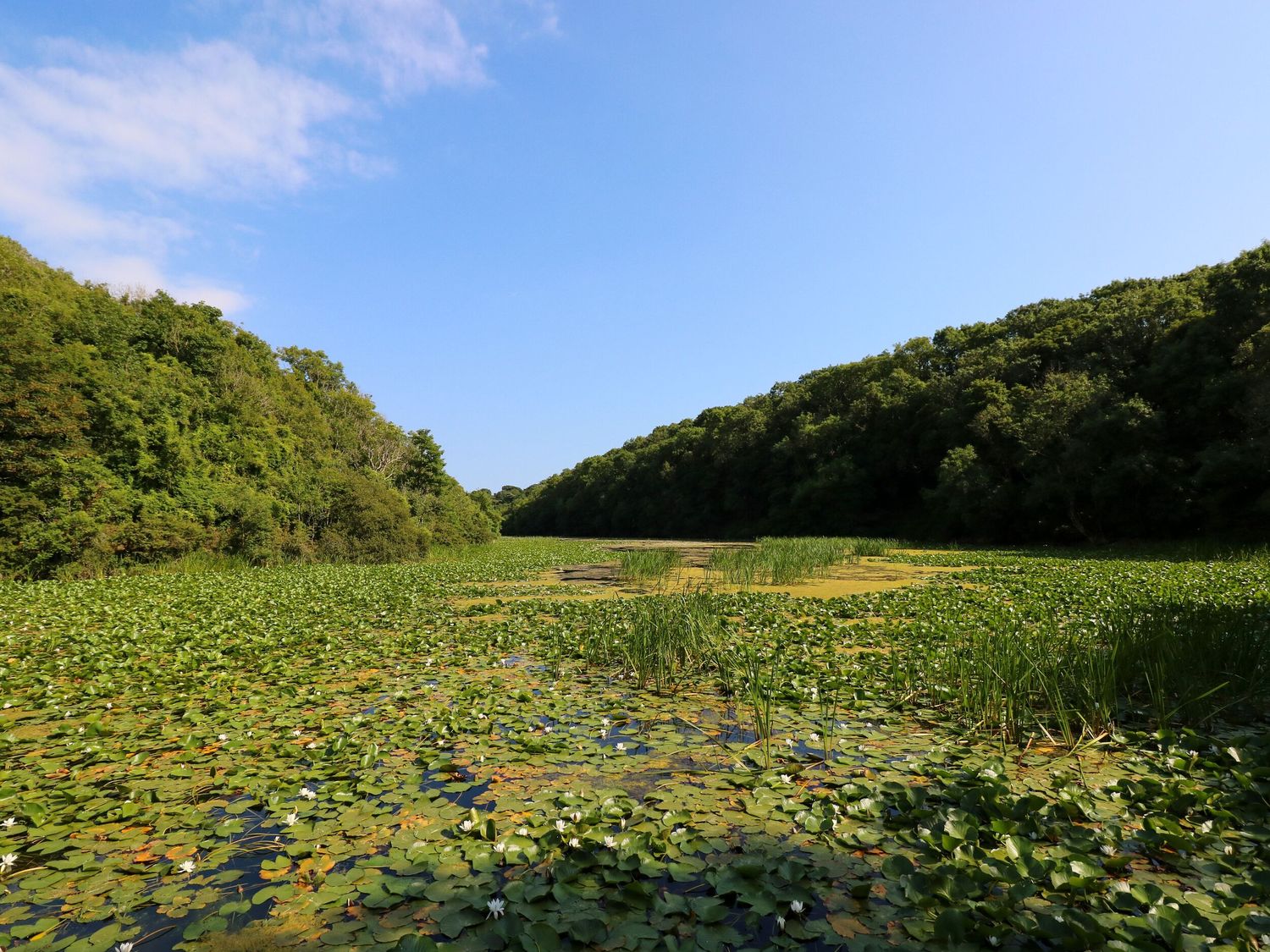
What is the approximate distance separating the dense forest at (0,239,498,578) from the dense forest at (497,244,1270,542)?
83.6 ft

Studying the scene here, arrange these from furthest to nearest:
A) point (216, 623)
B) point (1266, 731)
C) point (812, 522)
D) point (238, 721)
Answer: point (812, 522) → point (216, 623) → point (238, 721) → point (1266, 731)

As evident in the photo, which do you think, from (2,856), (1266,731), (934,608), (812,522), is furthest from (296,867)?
(812,522)

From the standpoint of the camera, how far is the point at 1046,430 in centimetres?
2373

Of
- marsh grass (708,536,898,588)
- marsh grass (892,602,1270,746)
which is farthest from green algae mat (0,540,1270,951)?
marsh grass (708,536,898,588)

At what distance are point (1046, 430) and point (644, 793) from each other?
26.4 meters

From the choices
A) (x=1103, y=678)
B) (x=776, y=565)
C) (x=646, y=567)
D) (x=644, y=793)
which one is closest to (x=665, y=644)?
(x=644, y=793)

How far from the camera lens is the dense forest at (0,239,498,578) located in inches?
559

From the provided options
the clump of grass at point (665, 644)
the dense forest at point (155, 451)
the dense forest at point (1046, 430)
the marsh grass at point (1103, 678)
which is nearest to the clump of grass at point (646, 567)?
the clump of grass at point (665, 644)

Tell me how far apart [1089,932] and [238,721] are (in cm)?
520

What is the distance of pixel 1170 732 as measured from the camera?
369cm

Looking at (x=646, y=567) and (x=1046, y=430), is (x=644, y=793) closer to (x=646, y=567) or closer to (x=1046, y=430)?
(x=646, y=567)

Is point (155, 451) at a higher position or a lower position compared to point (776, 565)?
higher

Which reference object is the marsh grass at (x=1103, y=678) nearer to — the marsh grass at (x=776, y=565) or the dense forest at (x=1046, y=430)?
the marsh grass at (x=776, y=565)

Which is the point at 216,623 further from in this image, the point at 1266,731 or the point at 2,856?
the point at 1266,731
